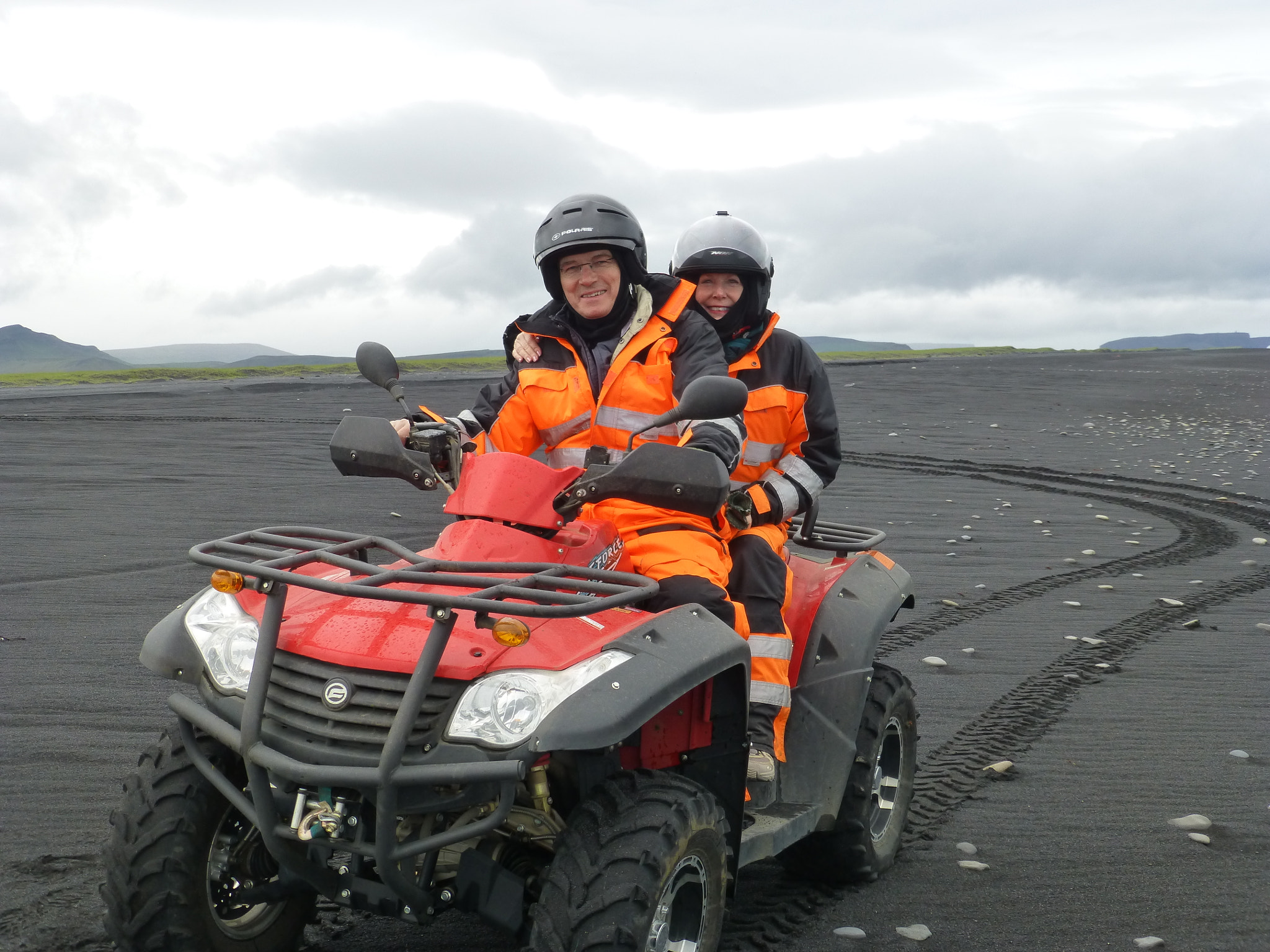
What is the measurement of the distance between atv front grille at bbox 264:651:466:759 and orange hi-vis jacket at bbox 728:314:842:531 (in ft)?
7.06

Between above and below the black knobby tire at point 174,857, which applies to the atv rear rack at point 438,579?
above

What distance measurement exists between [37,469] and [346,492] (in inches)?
151

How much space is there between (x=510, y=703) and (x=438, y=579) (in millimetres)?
316

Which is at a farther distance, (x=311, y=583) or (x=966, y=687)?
(x=966, y=687)

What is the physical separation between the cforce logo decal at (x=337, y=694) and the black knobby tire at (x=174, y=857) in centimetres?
54

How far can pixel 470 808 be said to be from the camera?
291 cm

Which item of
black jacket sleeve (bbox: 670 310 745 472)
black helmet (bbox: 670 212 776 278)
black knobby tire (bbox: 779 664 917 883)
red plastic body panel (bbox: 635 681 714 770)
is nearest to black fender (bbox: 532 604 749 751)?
red plastic body panel (bbox: 635 681 714 770)

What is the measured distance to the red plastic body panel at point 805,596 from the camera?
14.1 feet

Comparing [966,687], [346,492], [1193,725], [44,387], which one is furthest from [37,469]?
[44,387]

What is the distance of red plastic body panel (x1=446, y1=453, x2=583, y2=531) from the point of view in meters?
3.34

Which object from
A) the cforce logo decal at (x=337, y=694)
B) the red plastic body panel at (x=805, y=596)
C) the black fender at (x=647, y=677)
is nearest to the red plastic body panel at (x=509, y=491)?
the black fender at (x=647, y=677)

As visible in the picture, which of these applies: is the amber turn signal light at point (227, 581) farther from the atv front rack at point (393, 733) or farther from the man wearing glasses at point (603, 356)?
the man wearing glasses at point (603, 356)

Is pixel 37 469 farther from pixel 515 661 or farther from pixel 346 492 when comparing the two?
pixel 515 661

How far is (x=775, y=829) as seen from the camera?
3754mm
